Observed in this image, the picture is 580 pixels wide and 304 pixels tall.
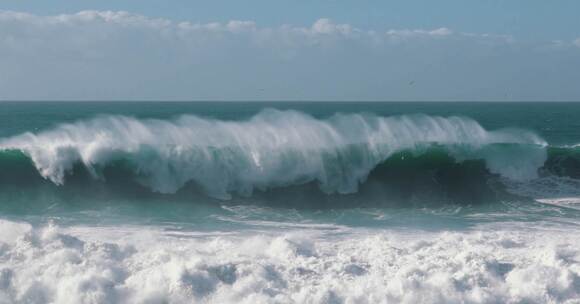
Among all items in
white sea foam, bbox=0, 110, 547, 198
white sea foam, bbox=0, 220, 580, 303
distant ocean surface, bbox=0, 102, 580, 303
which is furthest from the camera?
white sea foam, bbox=0, 110, 547, 198

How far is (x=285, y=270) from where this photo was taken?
7168mm

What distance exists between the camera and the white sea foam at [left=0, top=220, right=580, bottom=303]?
654 cm

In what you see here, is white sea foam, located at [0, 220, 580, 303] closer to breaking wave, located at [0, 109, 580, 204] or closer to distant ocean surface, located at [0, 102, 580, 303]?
distant ocean surface, located at [0, 102, 580, 303]

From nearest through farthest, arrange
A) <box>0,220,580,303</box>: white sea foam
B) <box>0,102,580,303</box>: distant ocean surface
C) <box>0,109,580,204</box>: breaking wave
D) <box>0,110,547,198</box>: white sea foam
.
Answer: <box>0,220,580,303</box>: white sea foam → <box>0,102,580,303</box>: distant ocean surface → <box>0,109,580,204</box>: breaking wave → <box>0,110,547,198</box>: white sea foam

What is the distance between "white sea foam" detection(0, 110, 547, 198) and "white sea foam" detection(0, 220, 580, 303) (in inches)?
183

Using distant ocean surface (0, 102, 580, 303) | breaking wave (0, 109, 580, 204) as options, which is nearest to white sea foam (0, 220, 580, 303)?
distant ocean surface (0, 102, 580, 303)

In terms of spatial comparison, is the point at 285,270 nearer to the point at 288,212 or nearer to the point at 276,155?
the point at 288,212

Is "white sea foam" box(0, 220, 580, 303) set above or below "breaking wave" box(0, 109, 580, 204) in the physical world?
below

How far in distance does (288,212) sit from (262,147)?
3.06 m

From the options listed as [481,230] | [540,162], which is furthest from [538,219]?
[540,162]

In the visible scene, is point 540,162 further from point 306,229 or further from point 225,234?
point 225,234

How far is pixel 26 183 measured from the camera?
1227cm

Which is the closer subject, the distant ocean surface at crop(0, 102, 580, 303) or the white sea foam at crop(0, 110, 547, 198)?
the distant ocean surface at crop(0, 102, 580, 303)

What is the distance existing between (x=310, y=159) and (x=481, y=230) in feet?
15.9
